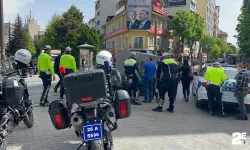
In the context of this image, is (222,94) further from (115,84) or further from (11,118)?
(11,118)

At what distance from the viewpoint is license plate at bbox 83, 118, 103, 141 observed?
3373mm

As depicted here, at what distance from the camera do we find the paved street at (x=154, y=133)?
16.1ft

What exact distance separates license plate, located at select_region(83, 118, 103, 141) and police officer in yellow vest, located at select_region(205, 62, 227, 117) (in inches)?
198

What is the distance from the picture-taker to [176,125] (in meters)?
6.46

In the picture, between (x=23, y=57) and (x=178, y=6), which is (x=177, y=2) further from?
(x=23, y=57)

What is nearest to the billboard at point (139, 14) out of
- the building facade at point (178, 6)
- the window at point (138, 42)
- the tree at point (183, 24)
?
the window at point (138, 42)

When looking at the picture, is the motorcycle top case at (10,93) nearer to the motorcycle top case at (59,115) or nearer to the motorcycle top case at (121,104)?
the motorcycle top case at (59,115)

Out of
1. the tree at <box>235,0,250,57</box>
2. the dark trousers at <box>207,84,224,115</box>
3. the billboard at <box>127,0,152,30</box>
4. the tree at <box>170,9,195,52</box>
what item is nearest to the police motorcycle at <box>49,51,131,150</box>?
the dark trousers at <box>207,84,224,115</box>

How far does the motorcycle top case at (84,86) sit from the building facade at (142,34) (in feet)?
111

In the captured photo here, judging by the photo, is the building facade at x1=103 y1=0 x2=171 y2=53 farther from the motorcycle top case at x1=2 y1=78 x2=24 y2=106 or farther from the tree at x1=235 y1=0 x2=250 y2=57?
the motorcycle top case at x1=2 y1=78 x2=24 y2=106

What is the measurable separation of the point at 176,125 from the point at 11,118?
151 inches

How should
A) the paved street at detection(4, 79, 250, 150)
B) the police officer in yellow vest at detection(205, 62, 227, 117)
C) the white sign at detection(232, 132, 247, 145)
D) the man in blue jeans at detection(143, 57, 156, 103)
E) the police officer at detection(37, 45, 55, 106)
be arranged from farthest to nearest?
the man in blue jeans at detection(143, 57, 156, 103), the police officer at detection(37, 45, 55, 106), the police officer in yellow vest at detection(205, 62, 227, 117), the white sign at detection(232, 132, 247, 145), the paved street at detection(4, 79, 250, 150)

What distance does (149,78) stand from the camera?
923 centimetres

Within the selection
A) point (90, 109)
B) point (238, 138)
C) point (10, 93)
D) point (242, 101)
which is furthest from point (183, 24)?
point (90, 109)
